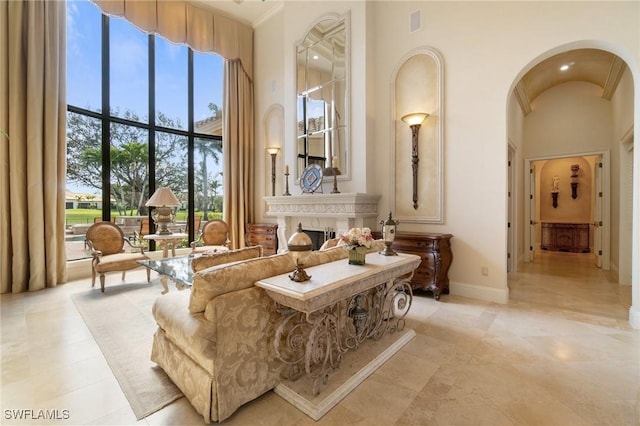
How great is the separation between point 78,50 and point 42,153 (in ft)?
6.36

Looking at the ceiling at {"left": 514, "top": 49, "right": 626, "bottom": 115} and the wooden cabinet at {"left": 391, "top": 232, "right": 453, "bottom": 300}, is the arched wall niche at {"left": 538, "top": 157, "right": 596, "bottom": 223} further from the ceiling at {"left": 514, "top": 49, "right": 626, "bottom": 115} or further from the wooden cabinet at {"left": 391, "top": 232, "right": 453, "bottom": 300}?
the wooden cabinet at {"left": 391, "top": 232, "right": 453, "bottom": 300}

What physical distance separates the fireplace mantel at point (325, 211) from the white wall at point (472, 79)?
290 millimetres

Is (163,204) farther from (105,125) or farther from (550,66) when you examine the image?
(550,66)

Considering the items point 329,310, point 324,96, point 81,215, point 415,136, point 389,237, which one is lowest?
point 329,310

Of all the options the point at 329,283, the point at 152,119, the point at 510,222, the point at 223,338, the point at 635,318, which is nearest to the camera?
the point at 223,338

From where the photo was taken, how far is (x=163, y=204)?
4.49 m

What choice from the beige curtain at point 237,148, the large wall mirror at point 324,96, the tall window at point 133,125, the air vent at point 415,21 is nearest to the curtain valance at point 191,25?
the beige curtain at point 237,148

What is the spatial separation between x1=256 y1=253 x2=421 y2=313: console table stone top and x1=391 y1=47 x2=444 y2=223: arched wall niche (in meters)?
1.88

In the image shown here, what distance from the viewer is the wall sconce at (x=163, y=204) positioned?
14.7ft

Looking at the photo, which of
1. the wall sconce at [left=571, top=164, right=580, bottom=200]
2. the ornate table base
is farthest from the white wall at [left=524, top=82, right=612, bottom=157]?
the ornate table base

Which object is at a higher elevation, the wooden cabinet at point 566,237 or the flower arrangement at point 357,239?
the flower arrangement at point 357,239

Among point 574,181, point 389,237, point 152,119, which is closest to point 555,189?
point 574,181

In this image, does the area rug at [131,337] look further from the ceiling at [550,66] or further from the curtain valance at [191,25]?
the ceiling at [550,66]

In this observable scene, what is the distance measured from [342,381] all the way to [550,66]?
20.1 ft
